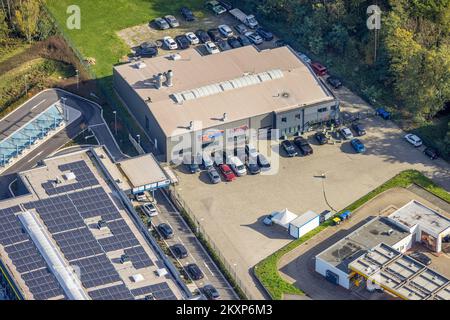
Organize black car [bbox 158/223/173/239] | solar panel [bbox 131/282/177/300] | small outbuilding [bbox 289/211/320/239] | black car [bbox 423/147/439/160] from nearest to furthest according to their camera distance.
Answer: solar panel [bbox 131/282/177/300] → small outbuilding [bbox 289/211/320/239] → black car [bbox 158/223/173/239] → black car [bbox 423/147/439/160]

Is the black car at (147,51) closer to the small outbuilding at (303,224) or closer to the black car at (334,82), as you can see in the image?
the black car at (334,82)

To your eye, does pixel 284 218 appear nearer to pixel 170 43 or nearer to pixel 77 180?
pixel 77 180

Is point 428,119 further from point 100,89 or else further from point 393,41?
point 100,89

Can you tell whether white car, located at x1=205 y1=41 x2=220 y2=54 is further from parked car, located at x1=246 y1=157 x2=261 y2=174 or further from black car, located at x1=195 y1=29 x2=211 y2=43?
parked car, located at x1=246 y1=157 x2=261 y2=174

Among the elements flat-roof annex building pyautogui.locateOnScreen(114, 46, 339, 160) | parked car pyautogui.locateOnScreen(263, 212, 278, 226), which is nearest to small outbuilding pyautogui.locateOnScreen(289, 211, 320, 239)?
parked car pyautogui.locateOnScreen(263, 212, 278, 226)

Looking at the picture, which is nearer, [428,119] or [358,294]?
[358,294]

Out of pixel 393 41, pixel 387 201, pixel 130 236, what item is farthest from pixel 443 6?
pixel 130 236
